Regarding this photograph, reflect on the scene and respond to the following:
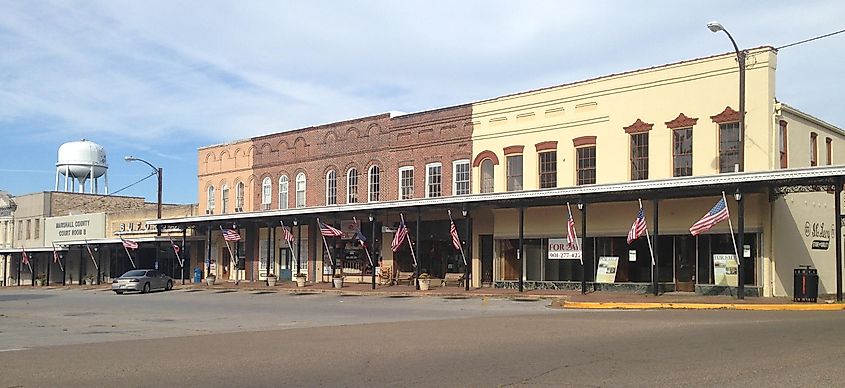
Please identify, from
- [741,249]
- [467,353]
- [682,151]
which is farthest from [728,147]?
[467,353]

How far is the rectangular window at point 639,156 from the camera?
109 feet

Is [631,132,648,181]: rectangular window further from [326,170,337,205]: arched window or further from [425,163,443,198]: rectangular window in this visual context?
[326,170,337,205]: arched window

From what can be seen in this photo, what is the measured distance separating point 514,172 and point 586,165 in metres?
4.05

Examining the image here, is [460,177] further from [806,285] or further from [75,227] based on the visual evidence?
[75,227]

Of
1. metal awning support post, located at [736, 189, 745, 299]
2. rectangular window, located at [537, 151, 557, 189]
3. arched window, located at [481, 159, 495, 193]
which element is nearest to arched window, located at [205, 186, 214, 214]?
arched window, located at [481, 159, 495, 193]

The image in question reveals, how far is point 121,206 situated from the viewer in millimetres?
74562

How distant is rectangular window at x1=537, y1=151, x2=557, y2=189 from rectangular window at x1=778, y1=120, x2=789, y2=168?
30.4ft

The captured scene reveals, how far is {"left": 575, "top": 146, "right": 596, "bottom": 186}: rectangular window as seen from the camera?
3494 cm

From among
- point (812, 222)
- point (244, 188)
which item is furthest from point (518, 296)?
point (244, 188)

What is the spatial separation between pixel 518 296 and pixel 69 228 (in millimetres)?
45417

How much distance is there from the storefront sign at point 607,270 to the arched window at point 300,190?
2033 centimetres

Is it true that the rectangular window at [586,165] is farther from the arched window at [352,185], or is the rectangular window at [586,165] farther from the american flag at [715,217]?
the arched window at [352,185]

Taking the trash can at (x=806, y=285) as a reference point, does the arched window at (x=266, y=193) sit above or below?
above

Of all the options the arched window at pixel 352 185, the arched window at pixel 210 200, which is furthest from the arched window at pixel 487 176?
the arched window at pixel 210 200
